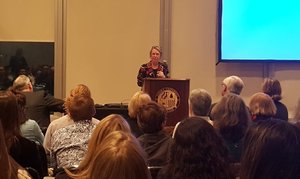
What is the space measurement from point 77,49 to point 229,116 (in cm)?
455

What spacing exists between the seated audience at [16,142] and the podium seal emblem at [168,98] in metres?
2.14

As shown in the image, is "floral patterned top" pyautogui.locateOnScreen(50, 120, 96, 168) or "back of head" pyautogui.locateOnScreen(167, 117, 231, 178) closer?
"back of head" pyautogui.locateOnScreen(167, 117, 231, 178)

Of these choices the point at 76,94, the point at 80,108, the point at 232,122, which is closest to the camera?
the point at 232,122

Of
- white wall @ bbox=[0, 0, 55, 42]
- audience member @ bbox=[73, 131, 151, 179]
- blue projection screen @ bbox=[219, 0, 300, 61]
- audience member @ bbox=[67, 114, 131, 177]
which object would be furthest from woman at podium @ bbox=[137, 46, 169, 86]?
audience member @ bbox=[73, 131, 151, 179]

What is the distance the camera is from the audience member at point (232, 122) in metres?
Result: 3.78

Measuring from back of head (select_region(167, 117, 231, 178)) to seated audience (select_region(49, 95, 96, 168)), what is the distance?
149 centimetres

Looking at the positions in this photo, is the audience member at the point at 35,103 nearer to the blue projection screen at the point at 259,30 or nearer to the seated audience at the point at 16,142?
the seated audience at the point at 16,142

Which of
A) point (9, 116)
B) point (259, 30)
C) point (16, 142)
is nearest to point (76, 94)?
point (16, 142)

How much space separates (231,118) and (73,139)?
3.98ft

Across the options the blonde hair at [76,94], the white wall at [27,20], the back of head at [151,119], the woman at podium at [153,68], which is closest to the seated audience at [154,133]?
the back of head at [151,119]

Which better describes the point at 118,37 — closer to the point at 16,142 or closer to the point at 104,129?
the point at 16,142

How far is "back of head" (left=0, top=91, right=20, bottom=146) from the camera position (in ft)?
10.4

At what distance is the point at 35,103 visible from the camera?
19.2 feet

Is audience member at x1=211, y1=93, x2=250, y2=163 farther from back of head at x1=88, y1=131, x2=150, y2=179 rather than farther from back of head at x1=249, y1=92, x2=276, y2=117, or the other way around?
back of head at x1=88, y1=131, x2=150, y2=179
